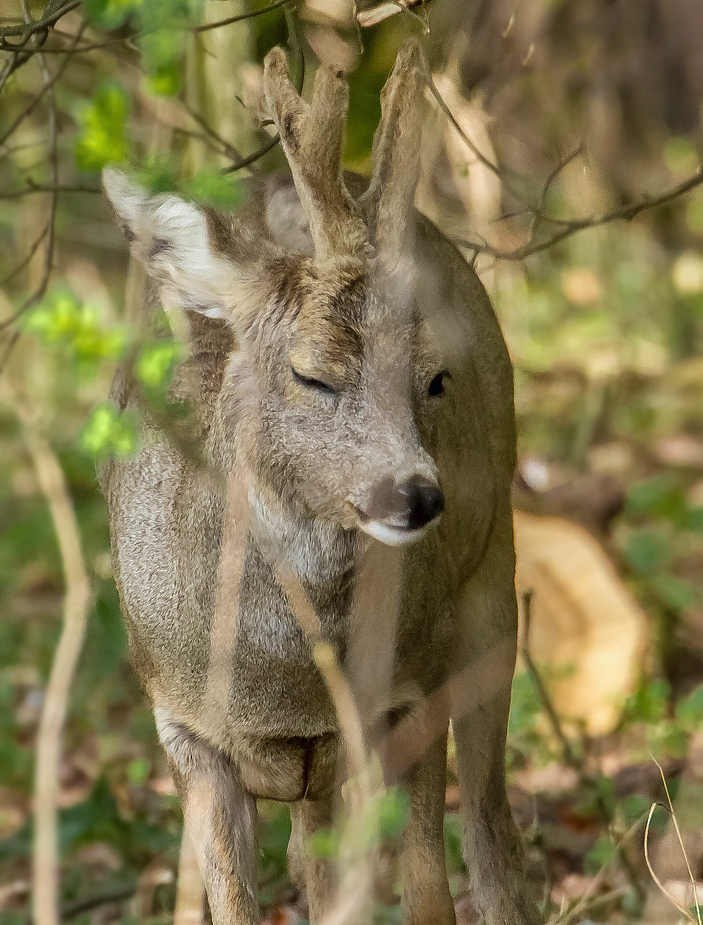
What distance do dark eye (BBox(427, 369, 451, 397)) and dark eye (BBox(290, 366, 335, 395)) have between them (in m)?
0.32

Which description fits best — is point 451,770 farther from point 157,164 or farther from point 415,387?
point 157,164

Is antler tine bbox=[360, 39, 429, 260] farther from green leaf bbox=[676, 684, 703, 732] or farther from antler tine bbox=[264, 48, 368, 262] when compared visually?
green leaf bbox=[676, 684, 703, 732]

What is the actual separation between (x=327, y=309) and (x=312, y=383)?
0.67 ft

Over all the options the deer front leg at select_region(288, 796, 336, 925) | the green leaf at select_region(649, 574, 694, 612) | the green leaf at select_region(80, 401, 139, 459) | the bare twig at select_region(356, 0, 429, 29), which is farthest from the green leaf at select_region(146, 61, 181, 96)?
the green leaf at select_region(649, 574, 694, 612)

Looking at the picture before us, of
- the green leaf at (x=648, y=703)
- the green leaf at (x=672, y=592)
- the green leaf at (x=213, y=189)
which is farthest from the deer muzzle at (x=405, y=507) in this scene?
the green leaf at (x=672, y=592)

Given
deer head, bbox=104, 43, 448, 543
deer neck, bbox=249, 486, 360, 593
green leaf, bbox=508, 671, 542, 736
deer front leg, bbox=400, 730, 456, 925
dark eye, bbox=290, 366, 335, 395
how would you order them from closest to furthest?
deer head, bbox=104, 43, 448, 543
dark eye, bbox=290, 366, 335, 395
deer neck, bbox=249, 486, 360, 593
deer front leg, bbox=400, 730, 456, 925
green leaf, bbox=508, 671, 542, 736

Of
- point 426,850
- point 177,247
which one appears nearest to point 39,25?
point 177,247

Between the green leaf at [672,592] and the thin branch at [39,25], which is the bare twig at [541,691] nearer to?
the green leaf at [672,592]

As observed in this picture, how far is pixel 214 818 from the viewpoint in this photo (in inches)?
173

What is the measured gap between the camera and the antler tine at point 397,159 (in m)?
3.94

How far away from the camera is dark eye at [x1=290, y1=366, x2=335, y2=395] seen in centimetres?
380

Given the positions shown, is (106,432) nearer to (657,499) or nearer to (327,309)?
(327,309)

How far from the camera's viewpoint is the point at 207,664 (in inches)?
168

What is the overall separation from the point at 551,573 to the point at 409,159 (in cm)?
433
